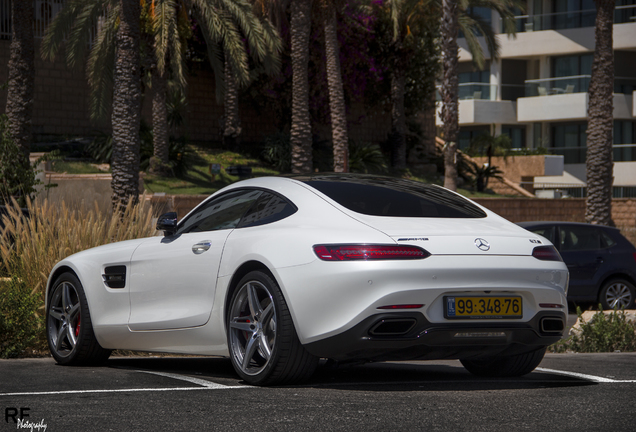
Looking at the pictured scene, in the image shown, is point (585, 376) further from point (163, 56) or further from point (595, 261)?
point (163, 56)

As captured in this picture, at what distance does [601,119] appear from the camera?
915 inches

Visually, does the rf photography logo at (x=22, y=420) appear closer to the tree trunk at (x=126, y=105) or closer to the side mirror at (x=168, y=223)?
the side mirror at (x=168, y=223)

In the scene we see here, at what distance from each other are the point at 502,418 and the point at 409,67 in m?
33.9

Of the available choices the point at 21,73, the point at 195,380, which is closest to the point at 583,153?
the point at 21,73

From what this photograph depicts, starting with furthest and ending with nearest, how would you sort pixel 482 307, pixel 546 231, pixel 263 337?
pixel 546 231
pixel 263 337
pixel 482 307

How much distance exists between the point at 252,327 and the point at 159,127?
22.6 m

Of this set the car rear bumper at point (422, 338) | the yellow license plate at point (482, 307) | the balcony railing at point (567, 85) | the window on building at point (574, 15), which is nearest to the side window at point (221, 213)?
the car rear bumper at point (422, 338)

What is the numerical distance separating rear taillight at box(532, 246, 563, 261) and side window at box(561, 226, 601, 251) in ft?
31.3

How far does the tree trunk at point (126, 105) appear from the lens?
17031 millimetres

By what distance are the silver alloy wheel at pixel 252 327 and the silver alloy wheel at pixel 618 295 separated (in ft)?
34.2

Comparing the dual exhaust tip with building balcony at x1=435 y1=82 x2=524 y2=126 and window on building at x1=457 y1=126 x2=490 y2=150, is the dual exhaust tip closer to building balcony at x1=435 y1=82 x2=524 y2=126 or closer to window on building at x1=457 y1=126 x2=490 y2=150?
building balcony at x1=435 y1=82 x2=524 y2=126

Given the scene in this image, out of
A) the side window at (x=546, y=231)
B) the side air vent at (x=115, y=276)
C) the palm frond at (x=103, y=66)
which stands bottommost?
the side window at (x=546, y=231)

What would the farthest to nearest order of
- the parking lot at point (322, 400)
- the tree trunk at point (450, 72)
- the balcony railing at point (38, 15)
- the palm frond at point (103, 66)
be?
the balcony railing at point (38, 15)
the palm frond at point (103, 66)
the tree trunk at point (450, 72)
the parking lot at point (322, 400)

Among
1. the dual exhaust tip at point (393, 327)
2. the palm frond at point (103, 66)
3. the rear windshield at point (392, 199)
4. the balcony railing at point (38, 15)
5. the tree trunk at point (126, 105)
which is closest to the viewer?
the dual exhaust tip at point (393, 327)
